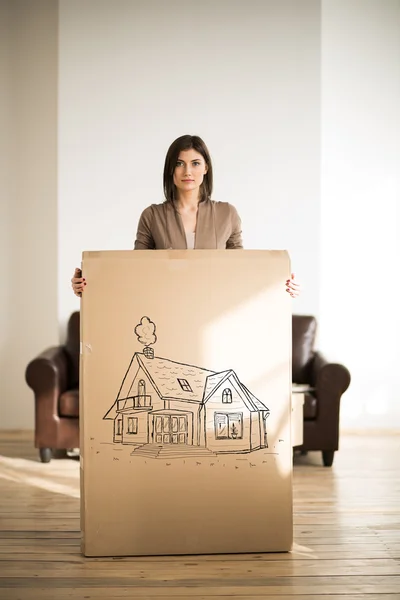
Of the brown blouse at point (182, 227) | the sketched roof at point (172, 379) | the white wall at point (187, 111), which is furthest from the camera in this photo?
the white wall at point (187, 111)

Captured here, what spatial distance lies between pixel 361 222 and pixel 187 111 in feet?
4.46

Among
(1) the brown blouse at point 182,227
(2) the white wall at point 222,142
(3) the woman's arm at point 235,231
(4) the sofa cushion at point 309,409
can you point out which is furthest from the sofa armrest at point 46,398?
(3) the woman's arm at point 235,231

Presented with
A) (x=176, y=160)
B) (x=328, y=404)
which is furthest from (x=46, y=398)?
(x=176, y=160)

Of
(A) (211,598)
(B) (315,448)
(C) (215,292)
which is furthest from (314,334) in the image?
(A) (211,598)

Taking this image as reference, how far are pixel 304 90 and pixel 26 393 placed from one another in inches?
104

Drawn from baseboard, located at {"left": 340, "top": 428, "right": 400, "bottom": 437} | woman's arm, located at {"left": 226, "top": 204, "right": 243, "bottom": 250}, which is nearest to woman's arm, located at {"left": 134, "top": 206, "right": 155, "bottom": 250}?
woman's arm, located at {"left": 226, "top": 204, "right": 243, "bottom": 250}

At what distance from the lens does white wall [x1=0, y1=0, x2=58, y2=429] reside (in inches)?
204

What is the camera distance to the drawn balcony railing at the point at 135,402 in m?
2.59

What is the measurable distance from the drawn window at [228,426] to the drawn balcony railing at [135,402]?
23 cm

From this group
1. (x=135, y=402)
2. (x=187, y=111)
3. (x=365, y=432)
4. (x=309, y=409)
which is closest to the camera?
(x=135, y=402)

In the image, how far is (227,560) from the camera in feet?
8.57

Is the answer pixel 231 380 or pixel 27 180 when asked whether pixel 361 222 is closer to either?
pixel 27 180

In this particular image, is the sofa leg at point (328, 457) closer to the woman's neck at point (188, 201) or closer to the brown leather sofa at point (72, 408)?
the brown leather sofa at point (72, 408)

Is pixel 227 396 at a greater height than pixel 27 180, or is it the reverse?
pixel 27 180
